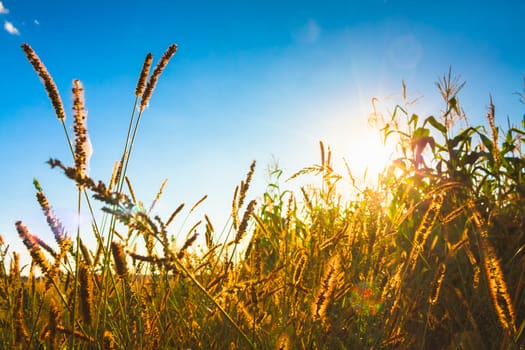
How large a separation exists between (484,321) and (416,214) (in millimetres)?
1392

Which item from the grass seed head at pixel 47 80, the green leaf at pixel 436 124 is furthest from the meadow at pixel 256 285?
the green leaf at pixel 436 124

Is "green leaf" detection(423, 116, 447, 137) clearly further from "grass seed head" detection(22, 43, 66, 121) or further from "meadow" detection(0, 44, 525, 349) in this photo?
"grass seed head" detection(22, 43, 66, 121)

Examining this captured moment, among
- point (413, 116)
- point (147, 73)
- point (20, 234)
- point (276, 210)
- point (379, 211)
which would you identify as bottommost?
point (20, 234)

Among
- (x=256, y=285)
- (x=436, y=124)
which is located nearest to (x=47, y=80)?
(x=256, y=285)

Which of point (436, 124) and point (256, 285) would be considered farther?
point (436, 124)

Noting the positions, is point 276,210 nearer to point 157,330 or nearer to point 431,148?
point 431,148

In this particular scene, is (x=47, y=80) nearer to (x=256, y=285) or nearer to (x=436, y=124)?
(x=256, y=285)

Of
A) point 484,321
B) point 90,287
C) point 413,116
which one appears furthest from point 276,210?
point 90,287

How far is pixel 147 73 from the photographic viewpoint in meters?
1.32

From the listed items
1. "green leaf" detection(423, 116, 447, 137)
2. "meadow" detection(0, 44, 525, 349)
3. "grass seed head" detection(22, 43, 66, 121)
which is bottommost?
"meadow" detection(0, 44, 525, 349)

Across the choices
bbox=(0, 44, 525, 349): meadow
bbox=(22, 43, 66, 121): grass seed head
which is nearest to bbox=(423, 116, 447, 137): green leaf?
bbox=(0, 44, 525, 349): meadow

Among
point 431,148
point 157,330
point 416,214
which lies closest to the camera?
point 157,330

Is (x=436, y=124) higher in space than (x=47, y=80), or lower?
higher

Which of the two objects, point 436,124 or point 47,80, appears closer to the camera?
point 47,80
